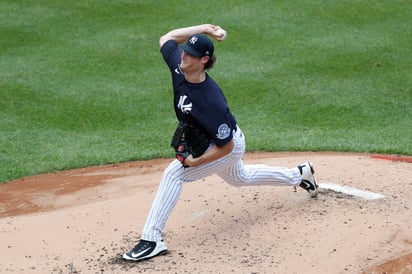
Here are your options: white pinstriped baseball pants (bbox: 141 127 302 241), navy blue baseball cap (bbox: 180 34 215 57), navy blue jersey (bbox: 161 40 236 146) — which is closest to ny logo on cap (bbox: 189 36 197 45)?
navy blue baseball cap (bbox: 180 34 215 57)

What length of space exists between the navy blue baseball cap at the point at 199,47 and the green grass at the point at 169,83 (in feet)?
11.8

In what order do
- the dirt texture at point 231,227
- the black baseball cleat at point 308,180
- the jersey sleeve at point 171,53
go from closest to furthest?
the dirt texture at point 231,227, the jersey sleeve at point 171,53, the black baseball cleat at point 308,180

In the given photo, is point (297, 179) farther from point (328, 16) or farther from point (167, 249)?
point (328, 16)

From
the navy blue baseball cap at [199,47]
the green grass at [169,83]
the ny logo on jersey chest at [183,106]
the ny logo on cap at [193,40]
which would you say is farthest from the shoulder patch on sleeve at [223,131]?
the green grass at [169,83]

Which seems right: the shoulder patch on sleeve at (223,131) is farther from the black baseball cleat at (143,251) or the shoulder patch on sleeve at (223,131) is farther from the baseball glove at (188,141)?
the black baseball cleat at (143,251)

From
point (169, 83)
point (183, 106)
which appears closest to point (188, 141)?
point (183, 106)

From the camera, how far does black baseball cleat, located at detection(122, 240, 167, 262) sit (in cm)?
553

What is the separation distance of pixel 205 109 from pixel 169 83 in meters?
6.22

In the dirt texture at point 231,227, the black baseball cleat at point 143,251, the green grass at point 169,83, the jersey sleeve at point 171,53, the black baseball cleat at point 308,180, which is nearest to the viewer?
the dirt texture at point 231,227

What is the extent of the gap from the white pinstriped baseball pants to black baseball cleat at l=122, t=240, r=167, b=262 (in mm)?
40

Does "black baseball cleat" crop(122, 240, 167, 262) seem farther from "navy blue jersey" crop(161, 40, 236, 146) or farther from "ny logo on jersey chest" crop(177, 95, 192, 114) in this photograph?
"ny logo on jersey chest" crop(177, 95, 192, 114)

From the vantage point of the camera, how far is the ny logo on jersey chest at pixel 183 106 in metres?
5.48

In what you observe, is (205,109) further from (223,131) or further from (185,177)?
(185,177)

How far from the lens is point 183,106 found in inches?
217
